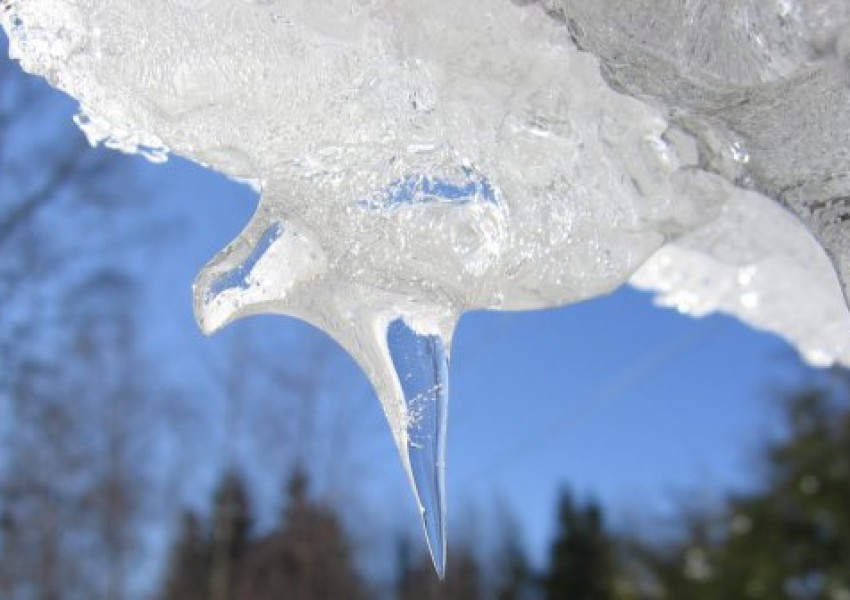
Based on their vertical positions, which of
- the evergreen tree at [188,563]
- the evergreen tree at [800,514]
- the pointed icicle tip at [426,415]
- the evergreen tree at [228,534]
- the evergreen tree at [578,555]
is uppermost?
the pointed icicle tip at [426,415]

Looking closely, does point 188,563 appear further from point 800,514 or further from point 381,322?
point 381,322

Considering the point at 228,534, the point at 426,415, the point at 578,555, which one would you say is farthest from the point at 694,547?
the point at 426,415

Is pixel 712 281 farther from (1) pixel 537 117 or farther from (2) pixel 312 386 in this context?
(2) pixel 312 386

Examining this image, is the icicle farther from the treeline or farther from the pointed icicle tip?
the treeline

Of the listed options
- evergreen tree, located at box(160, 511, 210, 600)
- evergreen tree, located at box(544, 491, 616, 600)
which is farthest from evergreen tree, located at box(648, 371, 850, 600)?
evergreen tree, located at box(544, 491, 616, 600)

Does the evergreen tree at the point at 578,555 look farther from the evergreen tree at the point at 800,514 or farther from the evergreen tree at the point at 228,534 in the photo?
the evergreen tree at the point at 800,514

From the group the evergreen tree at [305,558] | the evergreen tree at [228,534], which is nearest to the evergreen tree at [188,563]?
the evergreen tree at [228,534]
